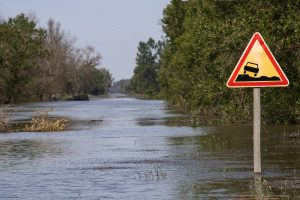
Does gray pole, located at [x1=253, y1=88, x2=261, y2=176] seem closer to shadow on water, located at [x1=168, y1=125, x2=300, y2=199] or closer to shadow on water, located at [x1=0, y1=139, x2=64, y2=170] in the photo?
shadow on water, located at [x1=168, y1=125, x2=300, y2=199]

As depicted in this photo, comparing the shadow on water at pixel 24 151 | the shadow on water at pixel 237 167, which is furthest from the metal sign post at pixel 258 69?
the shadow on water at pixel 24 151

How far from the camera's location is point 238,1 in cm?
2795

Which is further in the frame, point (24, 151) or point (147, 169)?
point (24, 151)

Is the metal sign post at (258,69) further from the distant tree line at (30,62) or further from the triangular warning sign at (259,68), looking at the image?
the distant tree line at (30,62)

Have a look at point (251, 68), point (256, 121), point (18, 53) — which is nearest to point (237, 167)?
point (256, 121)

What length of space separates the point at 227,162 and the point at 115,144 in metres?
9.54

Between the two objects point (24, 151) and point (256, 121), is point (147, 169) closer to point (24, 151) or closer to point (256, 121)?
point (256, 121)

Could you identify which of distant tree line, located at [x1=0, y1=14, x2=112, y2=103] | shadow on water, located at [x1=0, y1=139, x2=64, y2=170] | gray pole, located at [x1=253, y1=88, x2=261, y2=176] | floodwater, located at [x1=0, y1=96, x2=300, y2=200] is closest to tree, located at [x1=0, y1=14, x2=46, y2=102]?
distant tree line, located at [x1=0, y1=14, x2=112, y2=103]

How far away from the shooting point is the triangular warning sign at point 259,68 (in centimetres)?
1138

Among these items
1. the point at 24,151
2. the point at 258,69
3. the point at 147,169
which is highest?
the point at 258,69

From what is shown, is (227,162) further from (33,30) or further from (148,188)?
(33,30)

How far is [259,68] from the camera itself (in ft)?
37.4

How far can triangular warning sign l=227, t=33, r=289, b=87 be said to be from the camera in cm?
1138

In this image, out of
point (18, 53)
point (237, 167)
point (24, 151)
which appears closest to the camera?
point (237, 167)
